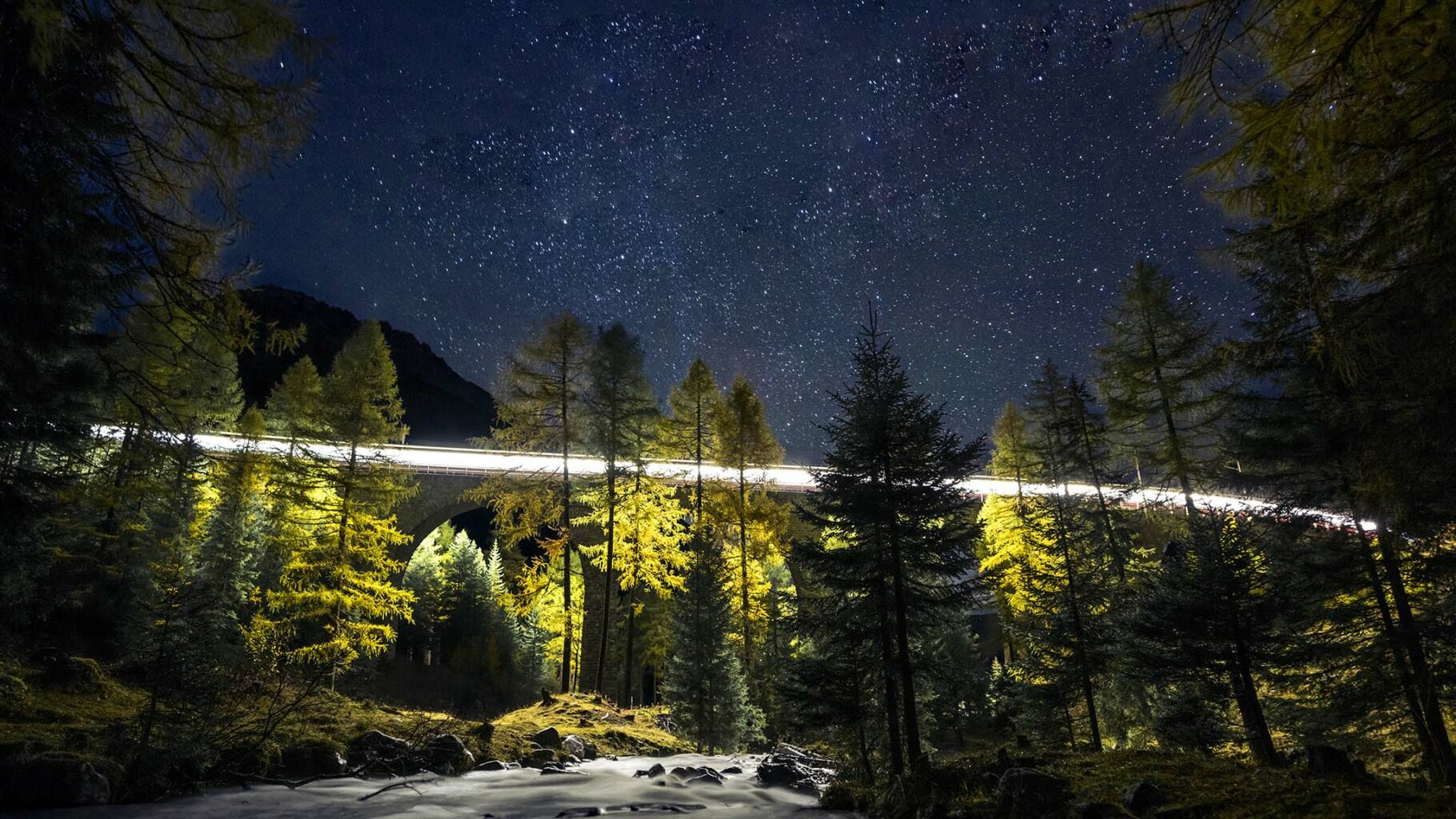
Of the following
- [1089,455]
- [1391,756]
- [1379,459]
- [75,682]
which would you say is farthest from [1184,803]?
[75,682]

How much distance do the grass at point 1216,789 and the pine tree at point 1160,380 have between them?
1240 cm

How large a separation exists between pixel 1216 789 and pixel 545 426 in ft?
58.4

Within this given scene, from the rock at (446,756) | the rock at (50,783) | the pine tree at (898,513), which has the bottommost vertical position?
the rock at (446,756)

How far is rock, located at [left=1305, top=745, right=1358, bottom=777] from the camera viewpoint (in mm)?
4852

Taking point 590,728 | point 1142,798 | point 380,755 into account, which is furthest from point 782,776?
point 1142,798

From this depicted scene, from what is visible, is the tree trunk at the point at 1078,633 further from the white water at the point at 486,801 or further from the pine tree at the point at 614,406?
the pine tree at the point at 614,406

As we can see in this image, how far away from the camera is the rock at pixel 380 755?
398 inches

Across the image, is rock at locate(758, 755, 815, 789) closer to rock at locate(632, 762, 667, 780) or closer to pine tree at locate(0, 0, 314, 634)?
rock at locate(632, 762, 667, 780)

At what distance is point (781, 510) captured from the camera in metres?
22.5

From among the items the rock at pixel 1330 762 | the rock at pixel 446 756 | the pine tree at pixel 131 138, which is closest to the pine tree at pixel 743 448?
the rock at pixel 446 756

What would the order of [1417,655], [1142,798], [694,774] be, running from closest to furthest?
[1142,798], [1417,655], [694,774]

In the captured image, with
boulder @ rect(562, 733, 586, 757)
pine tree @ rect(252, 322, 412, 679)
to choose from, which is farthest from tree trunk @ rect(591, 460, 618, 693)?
pine tree @ rect(252, 322, 412, 679)

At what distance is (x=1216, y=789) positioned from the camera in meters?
4.64

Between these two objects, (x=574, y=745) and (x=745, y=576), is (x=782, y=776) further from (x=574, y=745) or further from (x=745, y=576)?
(x=745, y=576)
